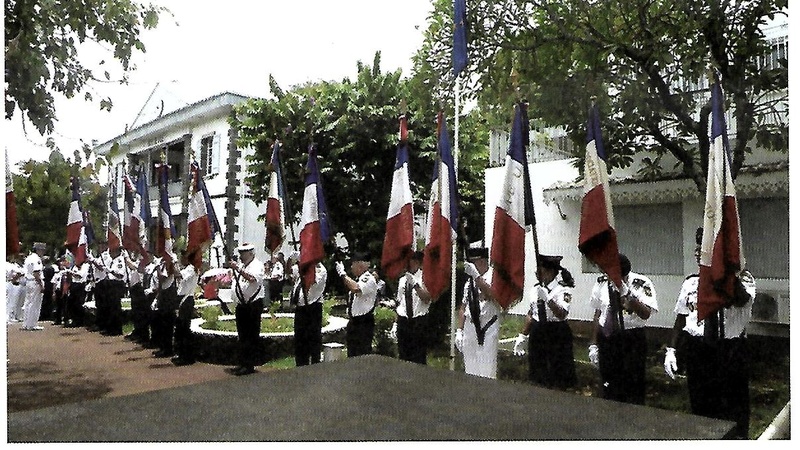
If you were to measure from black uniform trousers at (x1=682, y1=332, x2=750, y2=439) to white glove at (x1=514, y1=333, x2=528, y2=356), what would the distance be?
89 cm

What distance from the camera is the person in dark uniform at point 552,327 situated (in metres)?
3.47

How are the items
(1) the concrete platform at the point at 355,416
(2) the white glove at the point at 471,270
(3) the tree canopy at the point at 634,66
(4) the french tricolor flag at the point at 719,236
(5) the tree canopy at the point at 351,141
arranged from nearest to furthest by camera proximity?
(1) the concrete platform at the point at 355,416 < (4) the french tricolor flag at the point at 719,236 < (3) the tree canopy at the point at 634,66 < (2) the white glove at the point at 471,270 < (5) the tree canopy at the point at 351,141

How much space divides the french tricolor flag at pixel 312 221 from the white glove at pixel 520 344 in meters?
1.24

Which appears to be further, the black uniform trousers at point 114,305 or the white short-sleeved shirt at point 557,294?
the black uniform trousers at point 114,305

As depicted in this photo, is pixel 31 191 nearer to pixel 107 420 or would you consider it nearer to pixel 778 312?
pixel 107 420

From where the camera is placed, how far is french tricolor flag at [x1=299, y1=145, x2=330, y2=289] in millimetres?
3832

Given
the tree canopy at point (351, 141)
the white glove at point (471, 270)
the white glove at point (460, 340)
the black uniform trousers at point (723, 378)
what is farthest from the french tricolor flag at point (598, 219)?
the white glove at point (460, 340)

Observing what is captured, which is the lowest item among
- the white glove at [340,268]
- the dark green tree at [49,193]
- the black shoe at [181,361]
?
the black shoe at [181,361]

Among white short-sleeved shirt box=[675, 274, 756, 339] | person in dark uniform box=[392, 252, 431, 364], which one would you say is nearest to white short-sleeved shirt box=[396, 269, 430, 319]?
person in dark uniform box=[392, 252, 431, 364]

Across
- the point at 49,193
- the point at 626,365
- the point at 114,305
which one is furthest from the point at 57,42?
the point at 626,365

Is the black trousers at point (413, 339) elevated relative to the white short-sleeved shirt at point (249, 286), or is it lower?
lower

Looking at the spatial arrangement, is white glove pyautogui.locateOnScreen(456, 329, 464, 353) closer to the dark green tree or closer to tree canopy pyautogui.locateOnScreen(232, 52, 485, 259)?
tree canopy pyautogui.locateOnScreen(232, 52, 485, 259)

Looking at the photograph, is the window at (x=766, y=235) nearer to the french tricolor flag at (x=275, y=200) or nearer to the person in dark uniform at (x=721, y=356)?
the person in dark uniform at (x=721, y=356)

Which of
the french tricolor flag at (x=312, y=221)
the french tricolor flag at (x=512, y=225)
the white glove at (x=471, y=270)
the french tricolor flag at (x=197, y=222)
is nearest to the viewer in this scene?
the french tricolor flag at (x=512, y=225)
